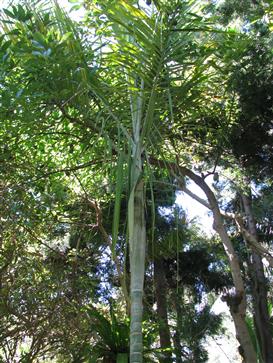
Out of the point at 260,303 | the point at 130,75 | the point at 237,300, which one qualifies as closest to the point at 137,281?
the point at 130,75

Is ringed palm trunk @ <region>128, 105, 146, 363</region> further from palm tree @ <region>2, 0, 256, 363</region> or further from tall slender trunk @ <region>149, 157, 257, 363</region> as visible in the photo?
tall slender trunk @ <region>149, 157, 257, 363</region>

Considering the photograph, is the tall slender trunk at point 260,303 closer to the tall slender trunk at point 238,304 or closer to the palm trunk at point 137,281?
the tall slender trunk at point 238,304

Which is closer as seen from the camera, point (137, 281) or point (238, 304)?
point (137, 281)

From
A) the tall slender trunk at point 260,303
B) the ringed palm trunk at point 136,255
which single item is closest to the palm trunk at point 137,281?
the ringed palm trunk at point 136,255

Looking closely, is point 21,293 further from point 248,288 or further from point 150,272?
point 248,288

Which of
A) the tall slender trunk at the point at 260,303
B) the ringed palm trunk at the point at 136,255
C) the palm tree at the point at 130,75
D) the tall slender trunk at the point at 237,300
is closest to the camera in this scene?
the ringed palm trunk at the point at 136,255

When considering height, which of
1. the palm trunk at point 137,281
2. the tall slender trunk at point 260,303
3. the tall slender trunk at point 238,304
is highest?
the tall slender trunk at point 260,303

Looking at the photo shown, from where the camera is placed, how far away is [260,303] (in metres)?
9.47

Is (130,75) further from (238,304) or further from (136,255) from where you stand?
(238,304)

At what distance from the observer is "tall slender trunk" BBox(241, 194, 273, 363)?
28.5 ft

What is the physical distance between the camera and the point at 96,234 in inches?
311

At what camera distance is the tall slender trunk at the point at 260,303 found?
28.5 ft

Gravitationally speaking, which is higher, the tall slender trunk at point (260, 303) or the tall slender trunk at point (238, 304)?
the tall slender trunk at point (260, 303)

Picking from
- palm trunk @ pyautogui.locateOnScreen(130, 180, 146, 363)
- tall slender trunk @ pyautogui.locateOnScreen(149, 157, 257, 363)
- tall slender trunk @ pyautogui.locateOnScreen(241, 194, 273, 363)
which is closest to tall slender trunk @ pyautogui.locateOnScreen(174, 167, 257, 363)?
tall slender trunk @ pyautogui.locateOnScreen(149, 157, 257, 363)
